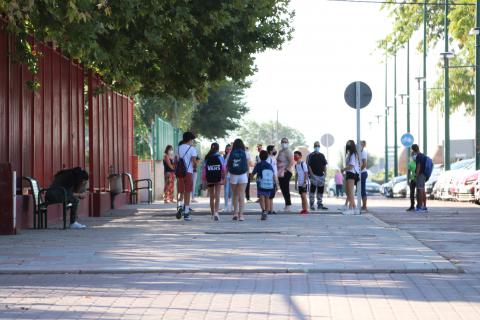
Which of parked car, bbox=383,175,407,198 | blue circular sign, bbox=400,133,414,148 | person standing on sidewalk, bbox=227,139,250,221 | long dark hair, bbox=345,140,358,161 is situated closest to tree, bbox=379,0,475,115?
blue circular sign, bbox=400,133,414,148

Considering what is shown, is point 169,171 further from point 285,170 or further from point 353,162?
point 353,162

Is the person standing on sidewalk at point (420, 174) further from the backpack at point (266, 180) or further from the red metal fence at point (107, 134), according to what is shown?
the red metal fence at point (107, 134)

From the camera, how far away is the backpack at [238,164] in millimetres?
23219

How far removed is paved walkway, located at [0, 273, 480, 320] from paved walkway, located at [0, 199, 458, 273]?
2.08 feet

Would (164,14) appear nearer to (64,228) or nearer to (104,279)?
(64,228)

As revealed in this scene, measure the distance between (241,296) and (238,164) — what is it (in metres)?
12.7

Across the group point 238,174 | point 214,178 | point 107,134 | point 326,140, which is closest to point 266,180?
point 214,178

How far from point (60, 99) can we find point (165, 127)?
18.9 m

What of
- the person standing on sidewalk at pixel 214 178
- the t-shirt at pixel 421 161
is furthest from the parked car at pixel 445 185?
the person standing on sidewalk at pixel 214 178

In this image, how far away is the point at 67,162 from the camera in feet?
84.5

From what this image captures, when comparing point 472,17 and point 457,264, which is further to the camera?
point 472,17

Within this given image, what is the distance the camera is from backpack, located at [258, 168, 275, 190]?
24.6 m

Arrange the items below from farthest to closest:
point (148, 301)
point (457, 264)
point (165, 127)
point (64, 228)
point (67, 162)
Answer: point (165, 127), point (67, 162), point (64, 228), point (457, 264), point (148, 301)

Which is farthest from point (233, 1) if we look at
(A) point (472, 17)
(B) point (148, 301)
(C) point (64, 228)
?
(A) point (472, 17)
